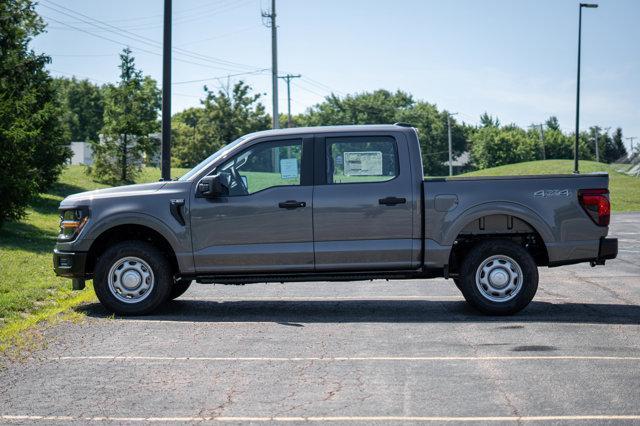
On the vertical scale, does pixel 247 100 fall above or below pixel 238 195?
above

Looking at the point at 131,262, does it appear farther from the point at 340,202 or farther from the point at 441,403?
the point at 441,403

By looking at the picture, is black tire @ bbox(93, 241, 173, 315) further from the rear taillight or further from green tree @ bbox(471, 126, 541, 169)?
green tree @ bbox(471, 126, 541, 169)

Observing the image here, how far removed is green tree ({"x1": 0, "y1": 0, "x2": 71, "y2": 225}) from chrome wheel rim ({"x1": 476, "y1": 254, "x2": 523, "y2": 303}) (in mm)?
13460

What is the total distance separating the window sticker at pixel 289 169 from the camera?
9344 millimetres

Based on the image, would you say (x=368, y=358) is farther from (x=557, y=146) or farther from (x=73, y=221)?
(x=557, y=146)

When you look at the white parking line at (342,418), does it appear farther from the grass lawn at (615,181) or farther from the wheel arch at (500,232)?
the grass lawn at (615,181)

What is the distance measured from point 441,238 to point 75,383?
4487mm

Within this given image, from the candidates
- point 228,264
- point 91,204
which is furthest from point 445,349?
point 91,204

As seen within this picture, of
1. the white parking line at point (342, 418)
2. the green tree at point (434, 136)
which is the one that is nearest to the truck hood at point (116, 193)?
the white parking line at point (342, 418)

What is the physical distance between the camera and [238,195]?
30.6ft

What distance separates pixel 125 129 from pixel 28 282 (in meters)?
36.8

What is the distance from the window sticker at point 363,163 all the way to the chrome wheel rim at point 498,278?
1610mm

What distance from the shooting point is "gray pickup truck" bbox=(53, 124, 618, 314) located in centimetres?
916

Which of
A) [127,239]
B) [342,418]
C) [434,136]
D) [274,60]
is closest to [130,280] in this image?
[127,239]
